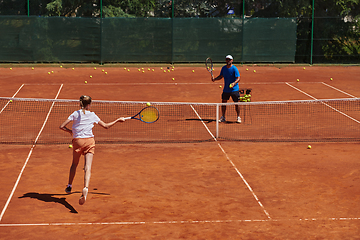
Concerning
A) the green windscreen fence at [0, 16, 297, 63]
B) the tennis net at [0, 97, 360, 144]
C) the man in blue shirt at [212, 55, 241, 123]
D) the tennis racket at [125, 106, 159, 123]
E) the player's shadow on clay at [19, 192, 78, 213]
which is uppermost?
the green windscreen fence at [0, 16, 297, 63]

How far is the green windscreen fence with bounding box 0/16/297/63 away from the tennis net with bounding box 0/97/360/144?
9.69 metres

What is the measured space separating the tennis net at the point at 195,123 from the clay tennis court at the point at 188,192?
0.58 meters

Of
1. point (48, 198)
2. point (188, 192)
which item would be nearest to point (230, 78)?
point (188, 192)

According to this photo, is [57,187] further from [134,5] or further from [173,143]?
[134,5]

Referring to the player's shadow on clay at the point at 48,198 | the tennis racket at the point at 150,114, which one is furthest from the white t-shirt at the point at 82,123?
the tennis racket at the point at 150,114

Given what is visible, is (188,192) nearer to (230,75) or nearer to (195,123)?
(195,123)

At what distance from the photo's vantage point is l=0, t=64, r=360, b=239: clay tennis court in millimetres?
6918

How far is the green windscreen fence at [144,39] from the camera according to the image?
83.3 feet

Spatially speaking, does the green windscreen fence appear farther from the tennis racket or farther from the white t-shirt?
the white t-shirt

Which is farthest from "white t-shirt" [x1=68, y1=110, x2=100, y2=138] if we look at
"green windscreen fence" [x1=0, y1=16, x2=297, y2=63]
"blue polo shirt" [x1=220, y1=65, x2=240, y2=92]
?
"green windscreen fence" [x1=0, y1=16, x2=297, y2=63]

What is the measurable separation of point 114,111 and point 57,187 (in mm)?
6947

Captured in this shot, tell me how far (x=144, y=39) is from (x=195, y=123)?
43.5ft

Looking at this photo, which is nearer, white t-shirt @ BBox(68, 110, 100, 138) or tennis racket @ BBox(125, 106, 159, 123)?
white t-shirt @ BBox(68, 110, 100, 138)

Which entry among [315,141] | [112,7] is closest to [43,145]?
[315,141]
